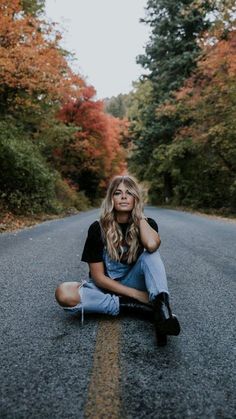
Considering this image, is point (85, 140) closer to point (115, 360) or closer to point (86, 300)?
point (86, 300)

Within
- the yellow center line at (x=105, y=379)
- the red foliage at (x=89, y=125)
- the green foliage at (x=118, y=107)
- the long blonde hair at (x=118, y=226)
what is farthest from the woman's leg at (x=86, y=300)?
the green foliage at (x=118, y=107)

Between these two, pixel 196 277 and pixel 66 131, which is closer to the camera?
pixel 196 277

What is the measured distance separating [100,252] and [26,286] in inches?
62.0

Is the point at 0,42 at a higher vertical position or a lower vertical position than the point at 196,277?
higher

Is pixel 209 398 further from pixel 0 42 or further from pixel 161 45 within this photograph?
pixel 161 45

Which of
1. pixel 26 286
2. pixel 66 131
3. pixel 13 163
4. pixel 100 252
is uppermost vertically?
pixel 66 131

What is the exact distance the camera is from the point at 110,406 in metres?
1.92

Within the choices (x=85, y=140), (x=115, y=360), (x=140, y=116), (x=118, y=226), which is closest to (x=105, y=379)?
(x=115, y=360)

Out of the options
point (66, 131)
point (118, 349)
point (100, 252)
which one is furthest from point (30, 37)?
point (118, 349)

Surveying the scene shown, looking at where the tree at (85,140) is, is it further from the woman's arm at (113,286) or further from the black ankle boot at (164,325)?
the black ankle boot at (164,325)

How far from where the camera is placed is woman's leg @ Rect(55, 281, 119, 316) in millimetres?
3283

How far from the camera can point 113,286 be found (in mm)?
3314

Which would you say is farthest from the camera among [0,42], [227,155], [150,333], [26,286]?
[227,155]

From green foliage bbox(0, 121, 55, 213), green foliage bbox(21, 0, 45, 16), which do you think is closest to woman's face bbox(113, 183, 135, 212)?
green foliage bbox(0, 121, 55, 213)
